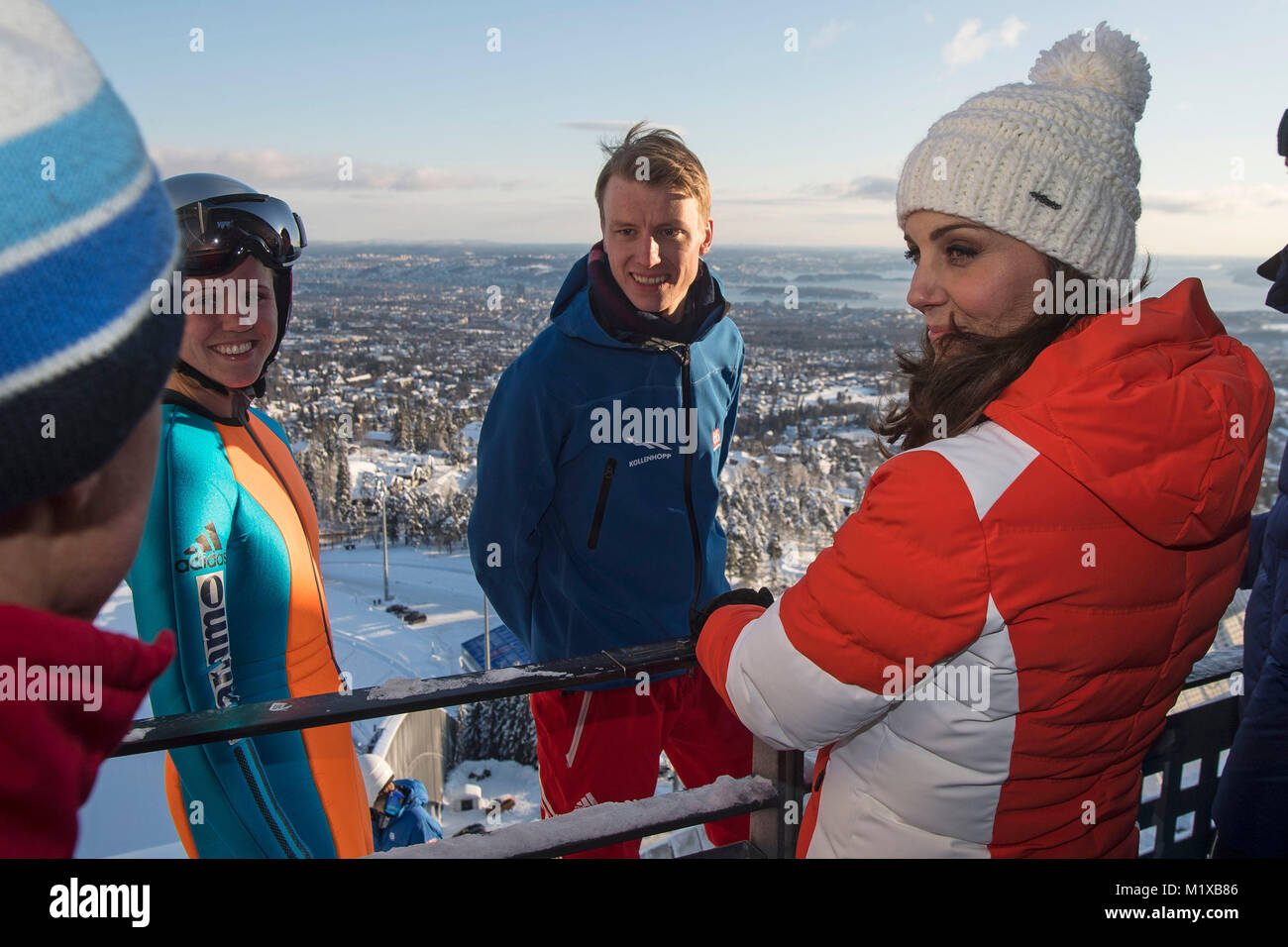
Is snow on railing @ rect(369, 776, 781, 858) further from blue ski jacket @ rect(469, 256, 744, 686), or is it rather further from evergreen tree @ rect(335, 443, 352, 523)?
evergreen tree @ rect(335, 443, 352, 523)

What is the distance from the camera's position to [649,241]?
2504mm

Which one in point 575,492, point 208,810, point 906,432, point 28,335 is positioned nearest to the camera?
point 28,335

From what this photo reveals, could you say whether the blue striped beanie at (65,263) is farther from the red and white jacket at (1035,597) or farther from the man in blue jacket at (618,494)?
the man in blue jacket at (618,494)

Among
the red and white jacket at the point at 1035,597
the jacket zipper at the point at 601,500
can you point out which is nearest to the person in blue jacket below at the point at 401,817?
the jacket zipper at the point at 601,500

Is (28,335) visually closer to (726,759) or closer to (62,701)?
(62,701)

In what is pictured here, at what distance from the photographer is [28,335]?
48cm

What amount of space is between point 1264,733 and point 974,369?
146cm

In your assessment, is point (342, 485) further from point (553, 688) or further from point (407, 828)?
point (553, 688)

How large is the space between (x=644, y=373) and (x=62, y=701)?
2.00 m

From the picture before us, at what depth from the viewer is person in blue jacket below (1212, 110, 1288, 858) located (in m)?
1.86

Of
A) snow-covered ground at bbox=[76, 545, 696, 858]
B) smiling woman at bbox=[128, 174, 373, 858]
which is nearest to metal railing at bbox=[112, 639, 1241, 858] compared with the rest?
smiling woman at bbox=[128, 174, 373, 858]

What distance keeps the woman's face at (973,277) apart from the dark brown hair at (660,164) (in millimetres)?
1367

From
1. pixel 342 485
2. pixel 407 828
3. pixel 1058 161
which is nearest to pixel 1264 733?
pixel 1058 161
